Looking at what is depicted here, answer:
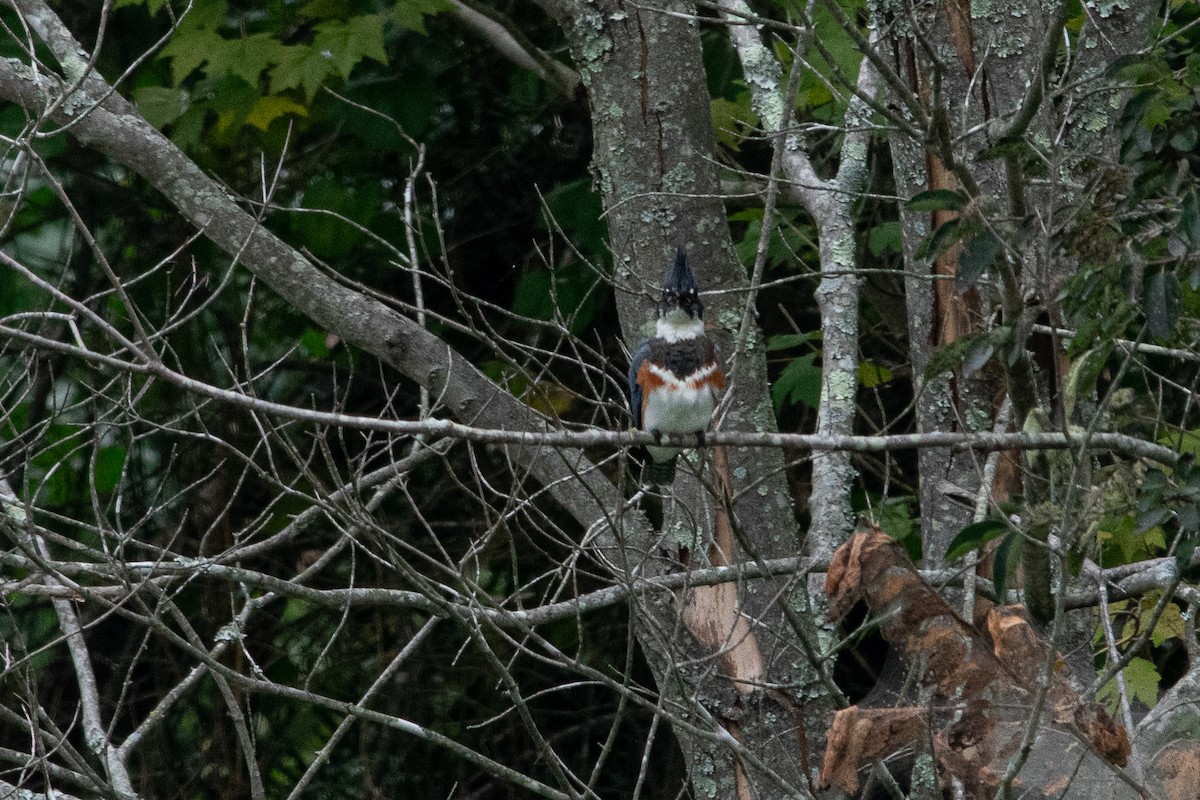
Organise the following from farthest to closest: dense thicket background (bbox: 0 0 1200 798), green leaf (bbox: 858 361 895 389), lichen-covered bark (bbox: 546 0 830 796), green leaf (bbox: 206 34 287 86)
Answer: green leaf (bbox: 858 361 895 389) < green leaf (bbox: 206 34 287 86) < lichen-covered bark (bbox: 546 0 830 796) < dense thicket background (bbox: 0 0 1200 798)

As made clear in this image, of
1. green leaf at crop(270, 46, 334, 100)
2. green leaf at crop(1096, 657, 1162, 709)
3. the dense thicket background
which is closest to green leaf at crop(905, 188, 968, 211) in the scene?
the dense thicket background

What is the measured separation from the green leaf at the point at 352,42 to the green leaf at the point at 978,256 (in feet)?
7.12

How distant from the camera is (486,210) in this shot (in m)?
5.28

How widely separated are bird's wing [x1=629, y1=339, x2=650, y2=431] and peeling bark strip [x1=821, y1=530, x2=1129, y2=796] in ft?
3.59

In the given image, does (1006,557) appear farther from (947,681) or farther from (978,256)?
(978,256)

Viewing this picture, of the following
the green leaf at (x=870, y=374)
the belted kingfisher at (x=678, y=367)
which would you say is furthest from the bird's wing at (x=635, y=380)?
the green leaf at (x=870, y=374)

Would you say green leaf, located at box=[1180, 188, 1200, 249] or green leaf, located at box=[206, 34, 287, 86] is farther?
green leaf, located at box=[206, 34, 287, 86]

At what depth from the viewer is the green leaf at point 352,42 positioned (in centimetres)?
380

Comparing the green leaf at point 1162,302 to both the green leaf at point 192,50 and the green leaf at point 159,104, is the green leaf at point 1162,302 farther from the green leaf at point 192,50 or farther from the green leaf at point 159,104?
the green leaf at point 159,104

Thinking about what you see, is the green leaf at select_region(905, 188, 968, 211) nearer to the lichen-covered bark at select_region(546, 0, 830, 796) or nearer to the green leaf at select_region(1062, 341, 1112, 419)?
the green leaf at select_region(1062, 341, 1112, 419)

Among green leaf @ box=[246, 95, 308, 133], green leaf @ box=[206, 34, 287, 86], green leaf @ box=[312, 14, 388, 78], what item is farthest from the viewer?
green leaf @ box=[246, 95, 308, 133]

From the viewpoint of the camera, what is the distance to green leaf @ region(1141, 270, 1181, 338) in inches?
70.1

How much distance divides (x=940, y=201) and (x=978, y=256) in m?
0.16

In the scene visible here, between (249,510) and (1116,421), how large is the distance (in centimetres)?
376
